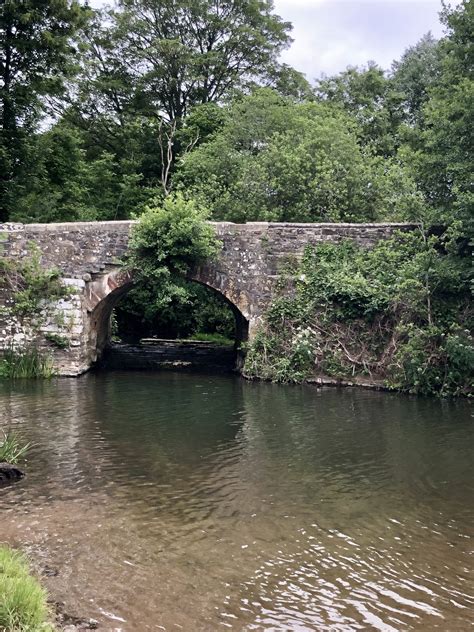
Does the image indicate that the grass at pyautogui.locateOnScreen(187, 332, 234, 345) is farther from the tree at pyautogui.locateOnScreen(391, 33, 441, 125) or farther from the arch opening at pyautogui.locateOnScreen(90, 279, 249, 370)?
the tree at pyautogui.locateOnScreen(391, 33, 441, 125)

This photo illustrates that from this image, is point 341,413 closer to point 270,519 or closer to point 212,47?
point 270,519

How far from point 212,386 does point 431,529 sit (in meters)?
9.00

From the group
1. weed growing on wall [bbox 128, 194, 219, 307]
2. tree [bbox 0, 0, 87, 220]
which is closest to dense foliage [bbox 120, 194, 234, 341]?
weed growing on wall [bbox 128, 194, 219, 307]

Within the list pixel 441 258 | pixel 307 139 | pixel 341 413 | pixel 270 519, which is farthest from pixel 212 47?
pixel 270 519

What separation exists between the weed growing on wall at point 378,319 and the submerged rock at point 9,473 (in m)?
8.46

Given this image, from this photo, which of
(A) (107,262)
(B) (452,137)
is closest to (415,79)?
(B) (452,137)

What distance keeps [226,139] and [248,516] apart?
55.2 feet

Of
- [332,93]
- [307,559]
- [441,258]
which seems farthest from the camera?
[332,93]

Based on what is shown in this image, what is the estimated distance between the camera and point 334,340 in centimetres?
1459

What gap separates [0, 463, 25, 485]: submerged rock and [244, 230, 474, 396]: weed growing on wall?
8.46 m

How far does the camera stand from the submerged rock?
6.68 metres

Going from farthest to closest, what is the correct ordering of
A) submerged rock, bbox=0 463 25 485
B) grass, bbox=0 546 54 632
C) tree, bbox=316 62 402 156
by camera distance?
tree, bbox=316 62 402 156 < submerged rock, bbox=0 463 25 485 < grass, bbox=0 546 54 632

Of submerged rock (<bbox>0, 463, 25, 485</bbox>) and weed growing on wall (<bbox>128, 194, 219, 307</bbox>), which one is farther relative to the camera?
weed growing on wall (<bbox>128, 194, 219, 307</bbox>)

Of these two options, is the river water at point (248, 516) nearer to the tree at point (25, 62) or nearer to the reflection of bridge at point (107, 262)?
the reflection of bridge at point (107, 262)
